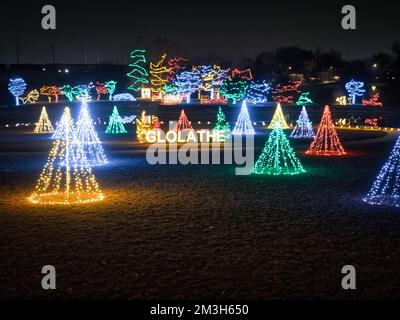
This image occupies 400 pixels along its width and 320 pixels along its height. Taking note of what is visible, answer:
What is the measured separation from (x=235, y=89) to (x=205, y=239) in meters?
48.5

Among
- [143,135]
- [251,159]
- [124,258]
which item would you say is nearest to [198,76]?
[143,135]

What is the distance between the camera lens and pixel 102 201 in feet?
39.9

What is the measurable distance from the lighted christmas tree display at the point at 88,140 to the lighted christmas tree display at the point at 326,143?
8.55 metres

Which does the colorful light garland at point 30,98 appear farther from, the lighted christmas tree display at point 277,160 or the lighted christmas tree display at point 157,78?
the lighted christmas tree display at point 277,160

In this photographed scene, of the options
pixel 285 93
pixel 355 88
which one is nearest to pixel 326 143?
pixel 285 93

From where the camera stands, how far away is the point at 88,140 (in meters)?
21.7

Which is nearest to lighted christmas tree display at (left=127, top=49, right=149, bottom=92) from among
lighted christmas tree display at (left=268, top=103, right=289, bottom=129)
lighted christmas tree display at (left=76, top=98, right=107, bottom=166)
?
lighted christmas tree display at (left=268, top=103, right=289, bottom=129)

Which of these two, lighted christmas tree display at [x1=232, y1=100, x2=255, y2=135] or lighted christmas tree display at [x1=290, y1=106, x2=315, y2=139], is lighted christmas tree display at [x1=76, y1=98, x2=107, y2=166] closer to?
lighted christmas tree display at [x1=232, y1=100, x2=255, y2=135]

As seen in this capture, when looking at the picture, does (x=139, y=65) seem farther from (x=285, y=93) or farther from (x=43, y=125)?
(x=43, y=125)

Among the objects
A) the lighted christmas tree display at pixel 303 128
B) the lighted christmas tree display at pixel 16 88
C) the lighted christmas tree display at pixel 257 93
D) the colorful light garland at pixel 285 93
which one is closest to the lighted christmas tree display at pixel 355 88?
the colorful light garland at pixel 285 93

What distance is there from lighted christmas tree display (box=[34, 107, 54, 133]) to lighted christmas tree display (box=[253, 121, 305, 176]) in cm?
2026

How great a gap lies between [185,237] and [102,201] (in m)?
3.81

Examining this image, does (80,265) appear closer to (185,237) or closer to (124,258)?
(124,258)

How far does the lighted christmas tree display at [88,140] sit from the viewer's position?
19.5 meters
